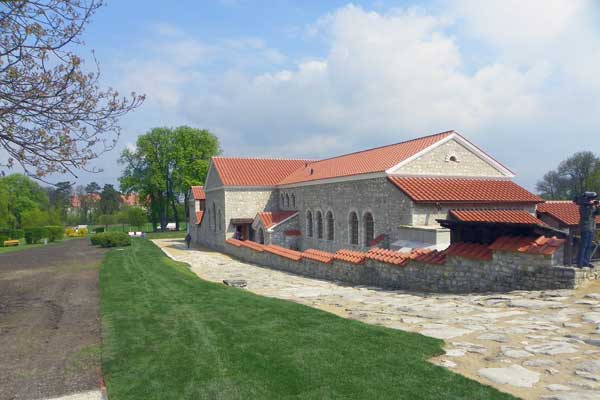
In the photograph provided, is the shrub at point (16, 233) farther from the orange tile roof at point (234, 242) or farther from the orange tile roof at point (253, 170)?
the orange tile roof at point (234, 242)

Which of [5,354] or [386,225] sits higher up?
[386,225]

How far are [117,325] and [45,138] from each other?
168 inches

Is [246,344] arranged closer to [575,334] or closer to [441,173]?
[575,334]

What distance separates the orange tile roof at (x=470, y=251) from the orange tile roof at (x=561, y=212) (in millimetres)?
13456

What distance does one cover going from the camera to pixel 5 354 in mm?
6246

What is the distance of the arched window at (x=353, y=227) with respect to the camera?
21203 mm

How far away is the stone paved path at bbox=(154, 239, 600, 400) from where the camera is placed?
14.1 feet

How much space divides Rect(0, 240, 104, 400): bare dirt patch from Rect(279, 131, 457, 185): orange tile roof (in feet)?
45.2

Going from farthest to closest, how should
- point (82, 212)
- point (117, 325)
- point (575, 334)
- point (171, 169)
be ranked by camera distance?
point (82, 212) < point (171, 169) < point (117, 325) < point (575, 334)

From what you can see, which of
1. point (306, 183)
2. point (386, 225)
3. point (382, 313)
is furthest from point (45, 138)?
point (306, 183)

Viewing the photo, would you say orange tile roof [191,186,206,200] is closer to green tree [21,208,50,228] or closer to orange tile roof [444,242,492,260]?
green tree [21,208,50,228]

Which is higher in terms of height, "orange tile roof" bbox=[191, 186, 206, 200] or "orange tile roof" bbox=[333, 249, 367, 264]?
"orange tile roof" bbox=[191, 186, 206, 200]

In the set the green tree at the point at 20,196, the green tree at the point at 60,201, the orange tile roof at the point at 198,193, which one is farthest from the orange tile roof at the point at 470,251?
the green tree at the point at 60,201

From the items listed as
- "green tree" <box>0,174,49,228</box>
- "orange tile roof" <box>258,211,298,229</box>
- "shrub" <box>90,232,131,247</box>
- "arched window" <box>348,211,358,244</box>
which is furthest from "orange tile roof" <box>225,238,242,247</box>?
"green tree" <box>0,174,49,228</box>
